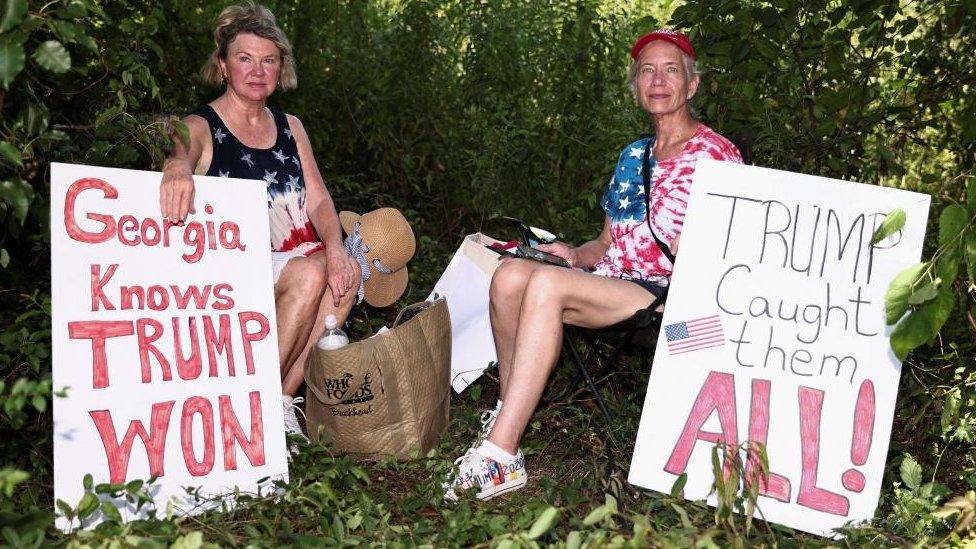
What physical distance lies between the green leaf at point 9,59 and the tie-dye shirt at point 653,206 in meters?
2.10

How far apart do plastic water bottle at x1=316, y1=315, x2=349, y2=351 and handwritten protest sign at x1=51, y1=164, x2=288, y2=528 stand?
317 mm

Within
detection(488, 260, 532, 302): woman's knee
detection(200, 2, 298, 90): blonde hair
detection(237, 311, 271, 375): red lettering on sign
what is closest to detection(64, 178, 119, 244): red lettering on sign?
detection(237, 311, 271, 375): red lettering on sign

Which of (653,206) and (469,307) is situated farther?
(469,307)

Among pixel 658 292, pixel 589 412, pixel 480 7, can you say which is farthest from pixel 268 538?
pixel 480 7

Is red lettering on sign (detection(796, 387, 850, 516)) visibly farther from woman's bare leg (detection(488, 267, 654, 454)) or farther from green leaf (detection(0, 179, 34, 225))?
green leaf (detection(0, 179, 34, 225))

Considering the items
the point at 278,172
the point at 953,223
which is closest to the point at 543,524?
the point at 953,223

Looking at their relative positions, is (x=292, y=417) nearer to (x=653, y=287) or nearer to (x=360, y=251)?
(x=360, y=251)

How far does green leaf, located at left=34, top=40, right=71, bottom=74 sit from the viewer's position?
2.20 meters

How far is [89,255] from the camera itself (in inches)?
113

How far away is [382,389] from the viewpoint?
3.41 metres

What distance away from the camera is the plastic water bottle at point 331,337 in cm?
343

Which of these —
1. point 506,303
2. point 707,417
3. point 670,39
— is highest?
point 670,39

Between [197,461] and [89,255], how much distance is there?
0.66 metres

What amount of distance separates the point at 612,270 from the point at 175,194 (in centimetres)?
150
